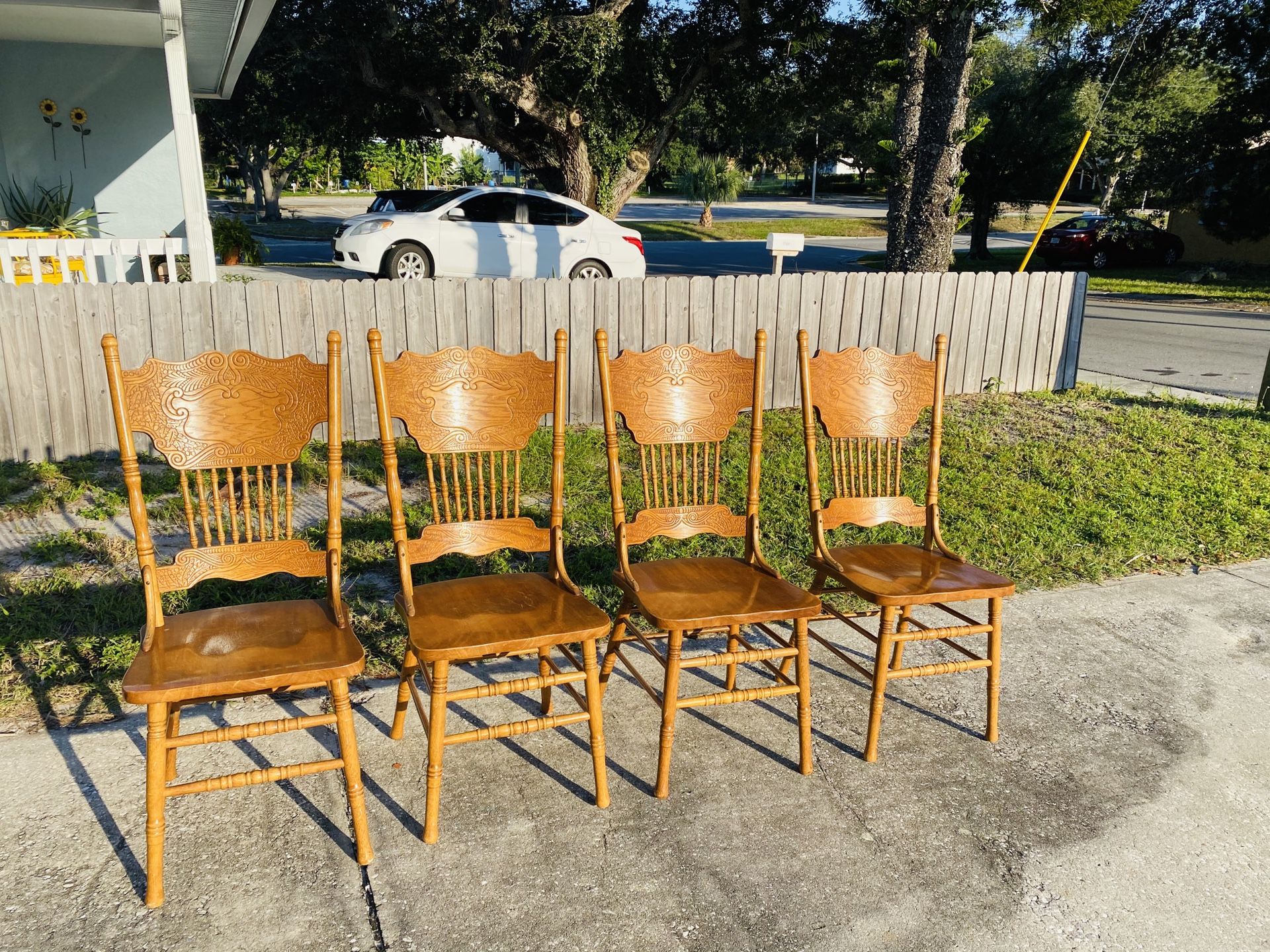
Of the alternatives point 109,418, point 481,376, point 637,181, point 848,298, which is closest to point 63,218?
point 109,418

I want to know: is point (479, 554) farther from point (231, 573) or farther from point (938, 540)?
point (938, 540)

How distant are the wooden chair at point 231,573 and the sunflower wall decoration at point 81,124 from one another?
29.1 ft

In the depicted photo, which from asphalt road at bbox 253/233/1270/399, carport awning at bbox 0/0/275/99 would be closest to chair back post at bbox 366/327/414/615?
carport awning at bbox 0/0/275/99

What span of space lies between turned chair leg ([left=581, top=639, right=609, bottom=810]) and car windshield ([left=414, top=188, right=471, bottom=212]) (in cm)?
1148

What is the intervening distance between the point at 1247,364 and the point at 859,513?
898 cm

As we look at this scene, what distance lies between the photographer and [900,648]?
12.3ft

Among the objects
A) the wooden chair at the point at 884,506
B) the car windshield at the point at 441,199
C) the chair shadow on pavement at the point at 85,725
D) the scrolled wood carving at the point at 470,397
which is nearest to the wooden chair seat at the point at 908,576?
the wooden chair at the point at 884,506

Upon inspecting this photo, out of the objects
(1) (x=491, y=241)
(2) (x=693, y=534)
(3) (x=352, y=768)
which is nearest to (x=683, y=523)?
(2) (x=693, y=534)

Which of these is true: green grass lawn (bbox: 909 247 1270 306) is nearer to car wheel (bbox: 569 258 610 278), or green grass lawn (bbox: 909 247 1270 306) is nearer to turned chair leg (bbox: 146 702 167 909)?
car wheel (bbox: 569 258 610 278)

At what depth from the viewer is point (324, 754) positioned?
3.18 meters

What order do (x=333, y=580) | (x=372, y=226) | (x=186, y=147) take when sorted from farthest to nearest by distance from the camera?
(x=372, y=226), (x=186, y=147), (x=333, y=580)

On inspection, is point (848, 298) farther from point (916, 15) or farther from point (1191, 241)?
point (1191, 241)

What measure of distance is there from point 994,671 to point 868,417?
1.05 metres

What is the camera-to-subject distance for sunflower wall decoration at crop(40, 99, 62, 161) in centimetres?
977
